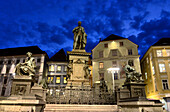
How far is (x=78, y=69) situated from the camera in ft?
40.5

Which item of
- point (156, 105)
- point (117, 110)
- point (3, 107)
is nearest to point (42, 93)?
point (3, 107)

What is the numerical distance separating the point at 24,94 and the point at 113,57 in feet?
105

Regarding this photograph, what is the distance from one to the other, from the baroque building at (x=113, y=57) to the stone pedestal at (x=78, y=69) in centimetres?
2410

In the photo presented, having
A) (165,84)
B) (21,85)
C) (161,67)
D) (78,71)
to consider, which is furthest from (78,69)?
(161,67)

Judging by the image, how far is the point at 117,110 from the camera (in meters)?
8.14

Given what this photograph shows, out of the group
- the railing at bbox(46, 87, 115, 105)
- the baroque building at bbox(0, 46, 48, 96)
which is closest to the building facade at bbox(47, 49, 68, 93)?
the baroque building at bbox(0, 46, 48, 96)

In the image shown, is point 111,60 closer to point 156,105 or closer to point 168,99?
point 168,99

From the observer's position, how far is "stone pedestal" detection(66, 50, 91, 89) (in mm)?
11617

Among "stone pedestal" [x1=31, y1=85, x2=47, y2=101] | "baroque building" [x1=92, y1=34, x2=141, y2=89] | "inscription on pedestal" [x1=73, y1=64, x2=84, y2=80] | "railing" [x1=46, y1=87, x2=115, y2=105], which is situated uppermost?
"baroque building" [x1=92, y1=34, x2=141, y2=89]

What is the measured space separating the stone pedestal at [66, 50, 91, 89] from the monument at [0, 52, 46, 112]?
3.21 meters

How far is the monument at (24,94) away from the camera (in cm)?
633

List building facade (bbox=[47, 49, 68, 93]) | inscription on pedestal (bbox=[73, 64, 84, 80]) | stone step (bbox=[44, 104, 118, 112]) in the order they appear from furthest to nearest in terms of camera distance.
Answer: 1. building facade (bbox=[47, 49, 68, 93])
2. inscription on pedestal (bbox=[73, 64, 84, 80])
3. stone step (bbox=[44, 104, 118, 112])

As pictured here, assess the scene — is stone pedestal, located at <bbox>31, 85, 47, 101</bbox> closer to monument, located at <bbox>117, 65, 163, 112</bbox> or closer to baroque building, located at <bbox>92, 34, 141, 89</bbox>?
monument, located at <bbox>117, 65, 163, 112</bbox>

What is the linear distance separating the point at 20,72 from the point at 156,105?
7480mm
